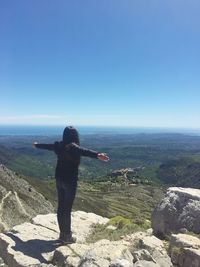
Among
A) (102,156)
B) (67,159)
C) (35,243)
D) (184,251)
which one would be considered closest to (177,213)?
(184,251)

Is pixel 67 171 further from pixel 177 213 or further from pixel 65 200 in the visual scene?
pixel 177 213

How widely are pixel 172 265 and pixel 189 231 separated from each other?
340 cm

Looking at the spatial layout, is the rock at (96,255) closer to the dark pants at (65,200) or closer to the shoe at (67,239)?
the shoe at (67,239)

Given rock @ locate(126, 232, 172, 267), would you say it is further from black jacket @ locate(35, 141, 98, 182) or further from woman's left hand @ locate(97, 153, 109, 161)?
black jacket @ locate(35, 141, 98, 182)

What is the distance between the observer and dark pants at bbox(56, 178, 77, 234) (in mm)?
13008

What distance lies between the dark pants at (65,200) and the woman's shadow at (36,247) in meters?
0.66

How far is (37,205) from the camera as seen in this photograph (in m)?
82.9

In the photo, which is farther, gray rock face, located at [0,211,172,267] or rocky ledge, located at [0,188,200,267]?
rocky ledge, located at [0,188,200,267]

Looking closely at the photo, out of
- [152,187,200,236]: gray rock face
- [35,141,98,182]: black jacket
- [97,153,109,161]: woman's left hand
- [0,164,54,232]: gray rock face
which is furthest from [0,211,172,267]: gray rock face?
[0,164,54,232]: gray rock face

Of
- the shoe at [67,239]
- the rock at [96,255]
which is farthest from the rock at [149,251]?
the shoe at [67,239]

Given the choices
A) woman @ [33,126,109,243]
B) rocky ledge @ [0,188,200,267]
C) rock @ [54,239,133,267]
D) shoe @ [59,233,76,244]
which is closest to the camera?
rock @ [54,239,133,267]

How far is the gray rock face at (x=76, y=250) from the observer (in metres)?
9.81

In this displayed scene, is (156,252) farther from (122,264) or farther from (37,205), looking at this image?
(37,205)

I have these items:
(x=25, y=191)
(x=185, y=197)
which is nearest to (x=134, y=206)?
(x=25, y=191)
